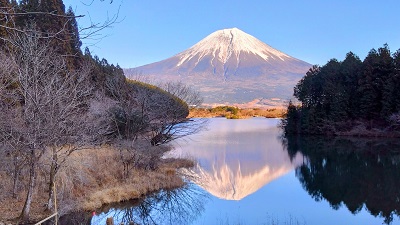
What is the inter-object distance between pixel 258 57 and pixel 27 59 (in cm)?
11403

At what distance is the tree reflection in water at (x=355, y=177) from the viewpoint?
10.3m

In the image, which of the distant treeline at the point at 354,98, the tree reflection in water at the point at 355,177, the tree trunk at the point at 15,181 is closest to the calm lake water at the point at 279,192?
the tree reflection in water at the point at 355,177

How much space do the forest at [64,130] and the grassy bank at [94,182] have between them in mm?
23

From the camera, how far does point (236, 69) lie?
387 ft

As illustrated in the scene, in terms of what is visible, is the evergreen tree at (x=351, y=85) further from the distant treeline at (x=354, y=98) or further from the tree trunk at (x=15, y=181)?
the tree trunk at (x=15, y=181)

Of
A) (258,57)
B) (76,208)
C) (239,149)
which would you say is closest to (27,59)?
(76,208)

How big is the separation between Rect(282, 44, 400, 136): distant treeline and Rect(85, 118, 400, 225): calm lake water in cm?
985

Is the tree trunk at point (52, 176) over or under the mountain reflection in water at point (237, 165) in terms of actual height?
over

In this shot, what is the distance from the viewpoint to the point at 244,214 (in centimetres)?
937

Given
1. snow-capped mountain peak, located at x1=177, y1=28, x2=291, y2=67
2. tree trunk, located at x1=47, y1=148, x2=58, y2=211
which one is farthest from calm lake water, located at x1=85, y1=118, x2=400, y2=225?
snow-capped mountain peak, located at x1=177, y1=28, x2=291, y2=67

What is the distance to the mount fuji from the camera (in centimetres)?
9781

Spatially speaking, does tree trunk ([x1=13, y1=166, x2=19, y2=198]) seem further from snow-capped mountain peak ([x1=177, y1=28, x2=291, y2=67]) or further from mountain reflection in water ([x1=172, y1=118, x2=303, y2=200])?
snow-capped mountain peak ([x1=177, y1=28, x2=291, y2=67])

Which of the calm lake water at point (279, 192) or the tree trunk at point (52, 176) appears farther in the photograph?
the calm lake water at point (279, 192)

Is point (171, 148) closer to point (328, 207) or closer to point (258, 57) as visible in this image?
point (328, 207)
